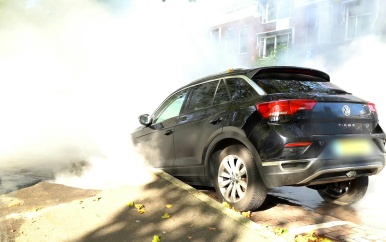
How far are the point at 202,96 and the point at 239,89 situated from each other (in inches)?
25.8

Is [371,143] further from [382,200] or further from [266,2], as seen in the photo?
[266,2]

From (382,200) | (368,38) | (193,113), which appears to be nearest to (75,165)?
(193,113)

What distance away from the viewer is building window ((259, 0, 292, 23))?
16.9 meters

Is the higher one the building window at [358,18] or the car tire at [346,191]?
the building window at [358,18]

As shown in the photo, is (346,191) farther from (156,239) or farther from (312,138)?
(156,239)

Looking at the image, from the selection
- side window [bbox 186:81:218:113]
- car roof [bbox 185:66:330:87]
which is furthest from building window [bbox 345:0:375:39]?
side window [bbox 186:81:218:113]

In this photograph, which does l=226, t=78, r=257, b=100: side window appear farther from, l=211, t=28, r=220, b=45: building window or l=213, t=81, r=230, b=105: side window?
l=211, t=28, r=220, b=45: building window

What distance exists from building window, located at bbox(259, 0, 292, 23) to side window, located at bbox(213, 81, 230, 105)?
1410cm

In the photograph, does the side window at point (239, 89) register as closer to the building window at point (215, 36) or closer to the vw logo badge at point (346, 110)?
the vw logo badge at point (346, 110)

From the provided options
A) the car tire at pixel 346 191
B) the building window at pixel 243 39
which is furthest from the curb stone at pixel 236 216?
the building window at pixel 243 39

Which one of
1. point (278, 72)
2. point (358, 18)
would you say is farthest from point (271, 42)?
point (278, 72)

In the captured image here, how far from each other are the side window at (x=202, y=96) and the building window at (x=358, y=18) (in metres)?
10.1

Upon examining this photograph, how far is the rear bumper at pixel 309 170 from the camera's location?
2.94m

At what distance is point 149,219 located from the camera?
3.13m
